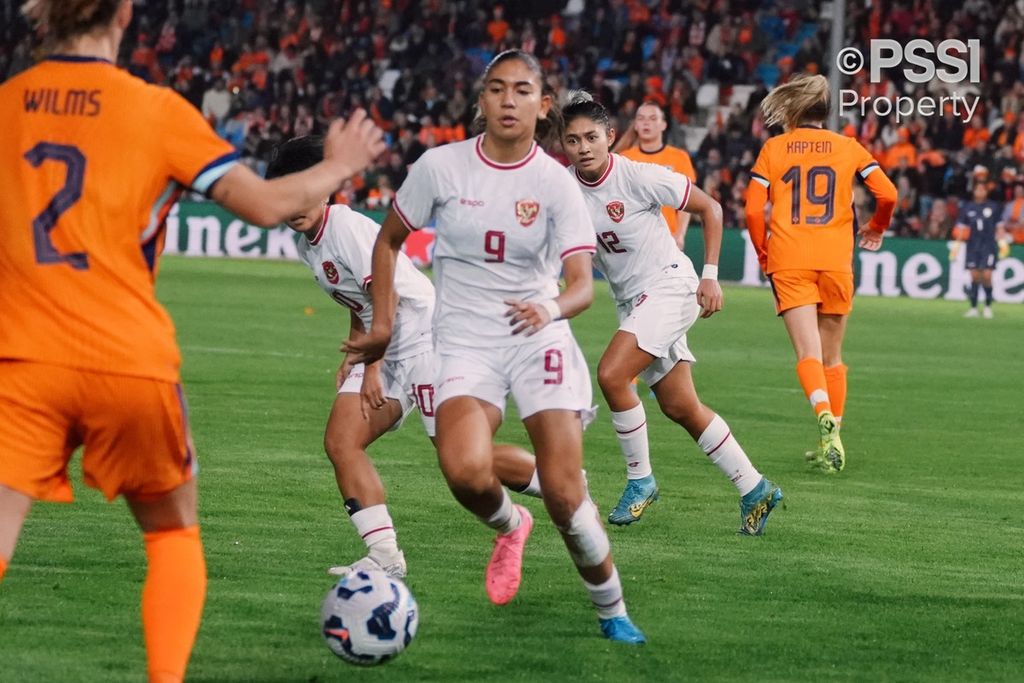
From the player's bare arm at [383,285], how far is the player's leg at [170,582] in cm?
153

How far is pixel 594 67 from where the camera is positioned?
35.0 m

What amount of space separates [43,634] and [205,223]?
25651 mm

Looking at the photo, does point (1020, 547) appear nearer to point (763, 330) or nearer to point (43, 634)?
point (43, 634)

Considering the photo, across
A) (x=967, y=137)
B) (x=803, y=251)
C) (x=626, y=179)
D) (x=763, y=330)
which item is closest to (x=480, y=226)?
(x=626, y=179)

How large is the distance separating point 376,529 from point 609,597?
1305 mm

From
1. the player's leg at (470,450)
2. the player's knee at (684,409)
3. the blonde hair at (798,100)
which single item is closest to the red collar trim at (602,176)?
the player's knee at (684,409)

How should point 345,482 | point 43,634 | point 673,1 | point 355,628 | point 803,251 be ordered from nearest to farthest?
point 355,628 < point 43,634 < point 345,482 < point 803,251 < point 673,1

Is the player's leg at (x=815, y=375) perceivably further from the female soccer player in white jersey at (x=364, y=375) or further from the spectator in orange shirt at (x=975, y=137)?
the spectator in orange shirt at (x=975, y=137)

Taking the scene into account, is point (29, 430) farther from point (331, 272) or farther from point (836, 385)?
point (836, 385)

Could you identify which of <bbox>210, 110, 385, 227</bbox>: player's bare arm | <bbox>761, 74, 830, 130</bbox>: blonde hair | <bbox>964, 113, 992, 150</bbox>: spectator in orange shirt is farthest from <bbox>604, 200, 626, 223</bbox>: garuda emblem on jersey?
<bbox>964, 113, 992, 150</bbox>: spectator in orange shirt

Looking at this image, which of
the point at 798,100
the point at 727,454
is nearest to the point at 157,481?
the point at 727,454

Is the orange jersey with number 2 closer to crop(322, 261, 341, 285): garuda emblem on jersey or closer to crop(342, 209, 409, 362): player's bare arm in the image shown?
crop(342, 209, 409, 362): player's bare arm

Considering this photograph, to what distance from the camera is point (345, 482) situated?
7.08 metres

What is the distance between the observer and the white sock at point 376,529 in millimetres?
6965
